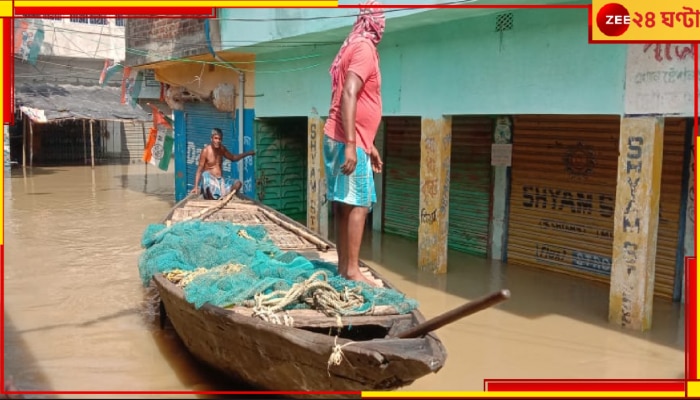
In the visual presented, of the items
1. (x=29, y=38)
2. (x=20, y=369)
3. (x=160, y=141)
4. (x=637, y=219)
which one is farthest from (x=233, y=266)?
(x=29, y=38)

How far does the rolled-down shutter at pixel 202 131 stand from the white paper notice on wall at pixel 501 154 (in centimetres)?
590

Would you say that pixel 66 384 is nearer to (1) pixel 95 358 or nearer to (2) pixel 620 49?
(1) pixel 95 358

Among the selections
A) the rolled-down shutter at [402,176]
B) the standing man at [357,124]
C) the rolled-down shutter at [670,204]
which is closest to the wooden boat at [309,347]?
the standing man at [357,124]

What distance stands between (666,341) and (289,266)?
12.0ft

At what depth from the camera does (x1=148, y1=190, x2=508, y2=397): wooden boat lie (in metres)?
3.54

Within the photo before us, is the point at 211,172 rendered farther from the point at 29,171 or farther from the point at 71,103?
the point at 29,171

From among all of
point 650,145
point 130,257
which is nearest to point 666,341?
point 650,145

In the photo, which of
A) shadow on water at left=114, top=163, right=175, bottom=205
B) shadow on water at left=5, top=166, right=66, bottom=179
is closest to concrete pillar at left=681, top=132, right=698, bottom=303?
shadow on water at left=114, top=163, right=175, bottom=205

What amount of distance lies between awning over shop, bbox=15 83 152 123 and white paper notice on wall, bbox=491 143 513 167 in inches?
687

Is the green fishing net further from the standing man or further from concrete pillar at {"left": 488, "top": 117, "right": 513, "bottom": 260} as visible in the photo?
concrete pillar at {"left": 488, "top": 117, "right": 513, "bottom": 260}

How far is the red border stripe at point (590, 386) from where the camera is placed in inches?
203

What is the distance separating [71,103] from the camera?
23828 millimetres

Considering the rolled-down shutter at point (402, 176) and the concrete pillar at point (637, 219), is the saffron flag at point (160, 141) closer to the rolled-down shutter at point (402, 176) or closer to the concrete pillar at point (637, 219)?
the rolled-down shutter at point (402, 176)

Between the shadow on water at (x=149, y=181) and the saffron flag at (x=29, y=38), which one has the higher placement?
the saffron flag at (x=29, y=38)
